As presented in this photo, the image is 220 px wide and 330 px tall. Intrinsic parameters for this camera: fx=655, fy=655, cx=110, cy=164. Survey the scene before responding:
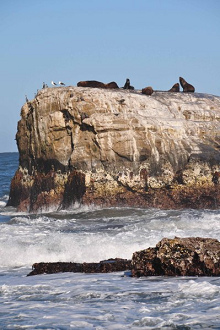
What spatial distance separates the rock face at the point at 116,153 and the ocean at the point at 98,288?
4487 millimetres

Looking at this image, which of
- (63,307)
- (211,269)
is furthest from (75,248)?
(63,307)

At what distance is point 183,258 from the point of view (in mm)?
9664

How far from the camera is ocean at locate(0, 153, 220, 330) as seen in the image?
7.25 m

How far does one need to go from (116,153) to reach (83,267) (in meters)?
11.3

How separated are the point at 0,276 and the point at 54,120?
12236mm

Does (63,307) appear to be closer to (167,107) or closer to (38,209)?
(38,209)

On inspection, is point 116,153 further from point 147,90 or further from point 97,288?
point 97,288

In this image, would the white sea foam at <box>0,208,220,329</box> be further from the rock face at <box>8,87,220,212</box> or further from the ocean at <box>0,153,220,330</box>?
the rock face at <box>8,87,220,212</box>

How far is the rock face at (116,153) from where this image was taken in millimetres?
21812

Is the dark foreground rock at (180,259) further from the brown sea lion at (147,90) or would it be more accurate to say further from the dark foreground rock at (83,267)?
the brown sea lion at (147,90)

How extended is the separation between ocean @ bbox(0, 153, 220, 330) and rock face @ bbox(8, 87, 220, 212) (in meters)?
4.49

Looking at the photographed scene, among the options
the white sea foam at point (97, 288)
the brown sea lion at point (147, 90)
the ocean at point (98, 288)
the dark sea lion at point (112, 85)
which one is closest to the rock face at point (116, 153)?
the brown sea lion at point (147, 90)

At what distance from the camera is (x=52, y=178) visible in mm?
22656

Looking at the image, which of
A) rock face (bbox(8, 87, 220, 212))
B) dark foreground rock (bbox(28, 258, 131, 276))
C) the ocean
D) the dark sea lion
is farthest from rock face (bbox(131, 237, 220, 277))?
the dark sea lion
